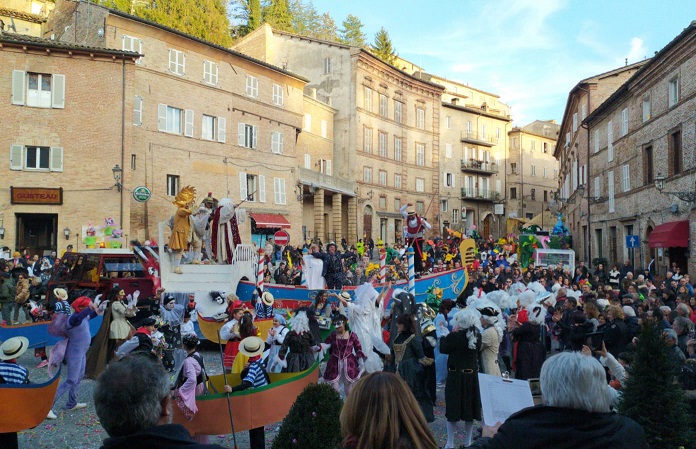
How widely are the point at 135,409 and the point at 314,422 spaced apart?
1692 mm

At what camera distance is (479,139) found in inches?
2270

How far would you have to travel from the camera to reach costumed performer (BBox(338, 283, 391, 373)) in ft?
27.1

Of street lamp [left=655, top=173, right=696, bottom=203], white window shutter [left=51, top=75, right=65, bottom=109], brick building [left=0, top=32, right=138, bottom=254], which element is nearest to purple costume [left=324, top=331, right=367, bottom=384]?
street lamp [left=655, top=173, right=696, bottom=203]

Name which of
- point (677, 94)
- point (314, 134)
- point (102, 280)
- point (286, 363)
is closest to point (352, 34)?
point (314, 134)

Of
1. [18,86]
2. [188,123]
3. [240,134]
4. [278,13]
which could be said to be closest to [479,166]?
[278,13]

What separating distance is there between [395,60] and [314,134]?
842 inches

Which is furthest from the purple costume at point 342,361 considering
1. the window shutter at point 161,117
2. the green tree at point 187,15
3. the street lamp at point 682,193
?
the green tree at point 187,15

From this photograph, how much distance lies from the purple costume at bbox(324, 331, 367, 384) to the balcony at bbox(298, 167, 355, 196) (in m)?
29.0

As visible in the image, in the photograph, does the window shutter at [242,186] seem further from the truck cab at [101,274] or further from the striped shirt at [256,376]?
the striped shirt at [256,376]

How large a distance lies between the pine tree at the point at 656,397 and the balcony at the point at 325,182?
3317 centimetres

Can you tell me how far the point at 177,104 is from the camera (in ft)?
97.5

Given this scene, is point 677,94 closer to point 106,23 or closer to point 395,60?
point 106,23

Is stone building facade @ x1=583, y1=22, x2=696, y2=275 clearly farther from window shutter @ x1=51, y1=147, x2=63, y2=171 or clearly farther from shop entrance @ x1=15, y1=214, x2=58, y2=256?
shop entrance @ x1=15, y1=214, x2=58, y2=256

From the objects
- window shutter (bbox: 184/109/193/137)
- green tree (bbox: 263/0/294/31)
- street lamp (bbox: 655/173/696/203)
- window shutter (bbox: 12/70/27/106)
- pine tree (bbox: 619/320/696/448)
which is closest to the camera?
pine tree (bbox: 619/320/696/448)
